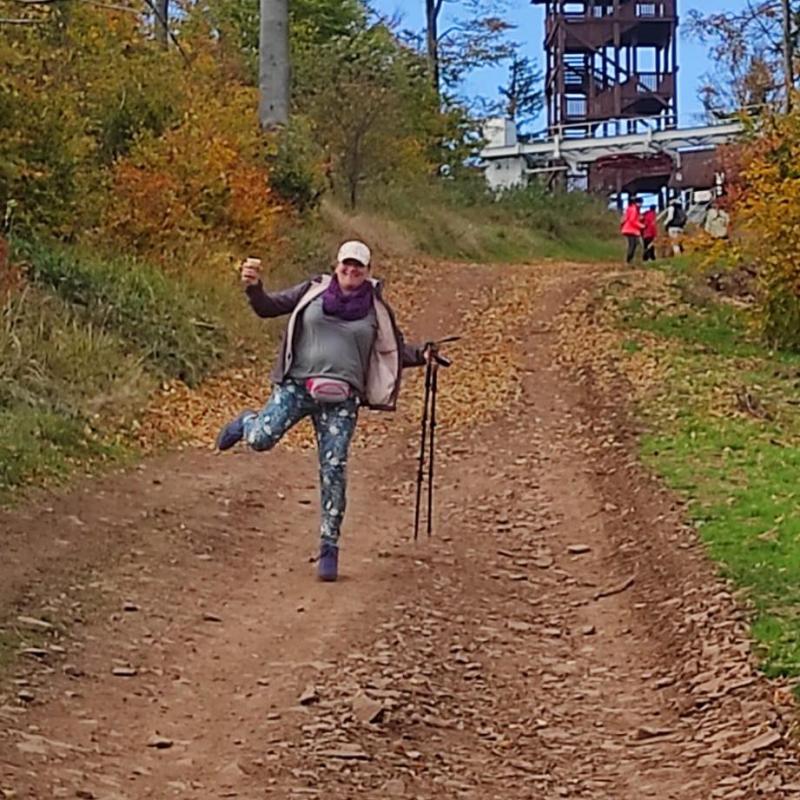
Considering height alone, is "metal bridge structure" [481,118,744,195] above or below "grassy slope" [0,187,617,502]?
above

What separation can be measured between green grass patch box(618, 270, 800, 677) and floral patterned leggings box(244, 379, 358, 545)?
7.15 ft

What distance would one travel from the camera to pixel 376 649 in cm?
742

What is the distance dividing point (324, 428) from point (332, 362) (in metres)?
0.42

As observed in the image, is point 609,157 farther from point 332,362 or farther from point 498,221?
A: point 332,362

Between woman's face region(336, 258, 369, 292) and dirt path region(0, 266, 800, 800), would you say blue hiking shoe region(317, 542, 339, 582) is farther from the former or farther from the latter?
woman's face region(336, 258, 369, 292)

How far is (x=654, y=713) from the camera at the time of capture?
22.2 ft

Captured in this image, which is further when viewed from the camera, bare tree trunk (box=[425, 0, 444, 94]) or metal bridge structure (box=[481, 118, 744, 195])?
metal bridge structure (box=[481, 118, 744, 195])

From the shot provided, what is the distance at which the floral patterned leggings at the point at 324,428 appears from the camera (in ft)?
28.8

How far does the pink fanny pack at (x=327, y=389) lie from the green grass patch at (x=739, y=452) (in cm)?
230

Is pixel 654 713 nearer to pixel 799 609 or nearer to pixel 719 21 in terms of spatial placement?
pixel 799 609

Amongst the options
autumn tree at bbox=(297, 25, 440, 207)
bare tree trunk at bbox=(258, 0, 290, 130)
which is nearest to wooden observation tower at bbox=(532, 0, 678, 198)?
autumn tree at bbox=(297, 25, 440, 207)

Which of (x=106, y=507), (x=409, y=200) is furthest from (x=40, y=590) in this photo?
(x=409, y=200)

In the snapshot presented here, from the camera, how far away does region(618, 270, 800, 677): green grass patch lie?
26.4 feet

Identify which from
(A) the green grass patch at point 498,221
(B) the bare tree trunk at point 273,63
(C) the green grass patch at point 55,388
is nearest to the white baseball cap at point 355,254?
(C) the green grass patch at point 55,388
